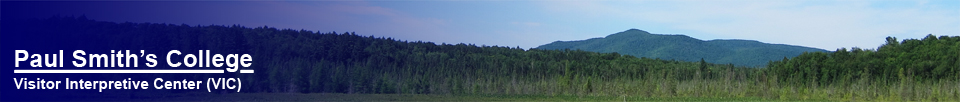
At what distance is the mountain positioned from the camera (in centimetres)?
12056

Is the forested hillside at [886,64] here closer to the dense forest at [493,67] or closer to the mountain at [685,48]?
the dense forest at [493,67]

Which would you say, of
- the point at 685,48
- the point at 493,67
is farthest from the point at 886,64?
the point at 685,48

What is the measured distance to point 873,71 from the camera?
172 feet

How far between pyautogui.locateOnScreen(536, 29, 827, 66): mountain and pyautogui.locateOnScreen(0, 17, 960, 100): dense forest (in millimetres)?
41771

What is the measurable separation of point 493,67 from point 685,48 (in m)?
64.2

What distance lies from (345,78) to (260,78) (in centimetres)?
532

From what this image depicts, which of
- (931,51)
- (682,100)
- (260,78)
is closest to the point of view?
(682,100)

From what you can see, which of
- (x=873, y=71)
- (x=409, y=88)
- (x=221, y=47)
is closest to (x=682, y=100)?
(x=873, y=71)

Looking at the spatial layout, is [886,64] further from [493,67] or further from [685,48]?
[685,48]

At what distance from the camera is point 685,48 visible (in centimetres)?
12962

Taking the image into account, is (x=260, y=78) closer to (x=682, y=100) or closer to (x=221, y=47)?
(x=221, y=47)

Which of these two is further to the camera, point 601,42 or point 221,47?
point 601,42

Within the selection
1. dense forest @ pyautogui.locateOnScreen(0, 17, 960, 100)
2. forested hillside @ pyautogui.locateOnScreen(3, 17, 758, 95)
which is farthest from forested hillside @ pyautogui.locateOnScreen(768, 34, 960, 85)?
forested hillside @ pyautogui.locateOnScreen(3, 17, 758, 95)

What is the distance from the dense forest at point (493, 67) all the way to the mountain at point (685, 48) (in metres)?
41.8
